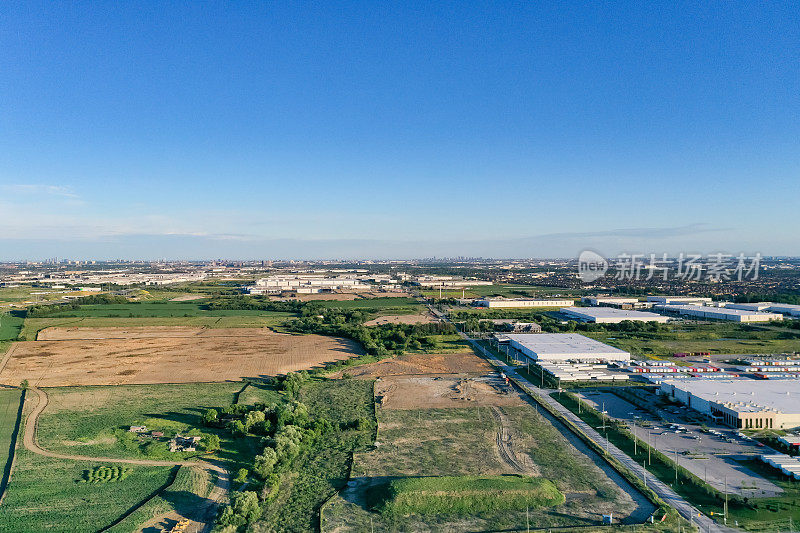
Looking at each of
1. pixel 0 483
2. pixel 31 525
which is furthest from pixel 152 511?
pixel 0 483

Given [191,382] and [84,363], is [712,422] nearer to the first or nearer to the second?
[191,382]

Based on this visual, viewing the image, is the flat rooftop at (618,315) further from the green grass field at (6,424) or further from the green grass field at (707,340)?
the green grass field at (6,424)

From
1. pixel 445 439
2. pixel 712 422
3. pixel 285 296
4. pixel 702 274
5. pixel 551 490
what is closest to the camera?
A: pixel 551 490

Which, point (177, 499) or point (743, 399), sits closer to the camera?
point (177, 499)

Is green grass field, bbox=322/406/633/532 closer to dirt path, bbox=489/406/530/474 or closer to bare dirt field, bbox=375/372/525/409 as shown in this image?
dirt path, bbox=489/406/530/474

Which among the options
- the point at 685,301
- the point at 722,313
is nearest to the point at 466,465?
the point at 722,313

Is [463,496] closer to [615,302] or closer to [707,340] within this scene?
[707,340]
